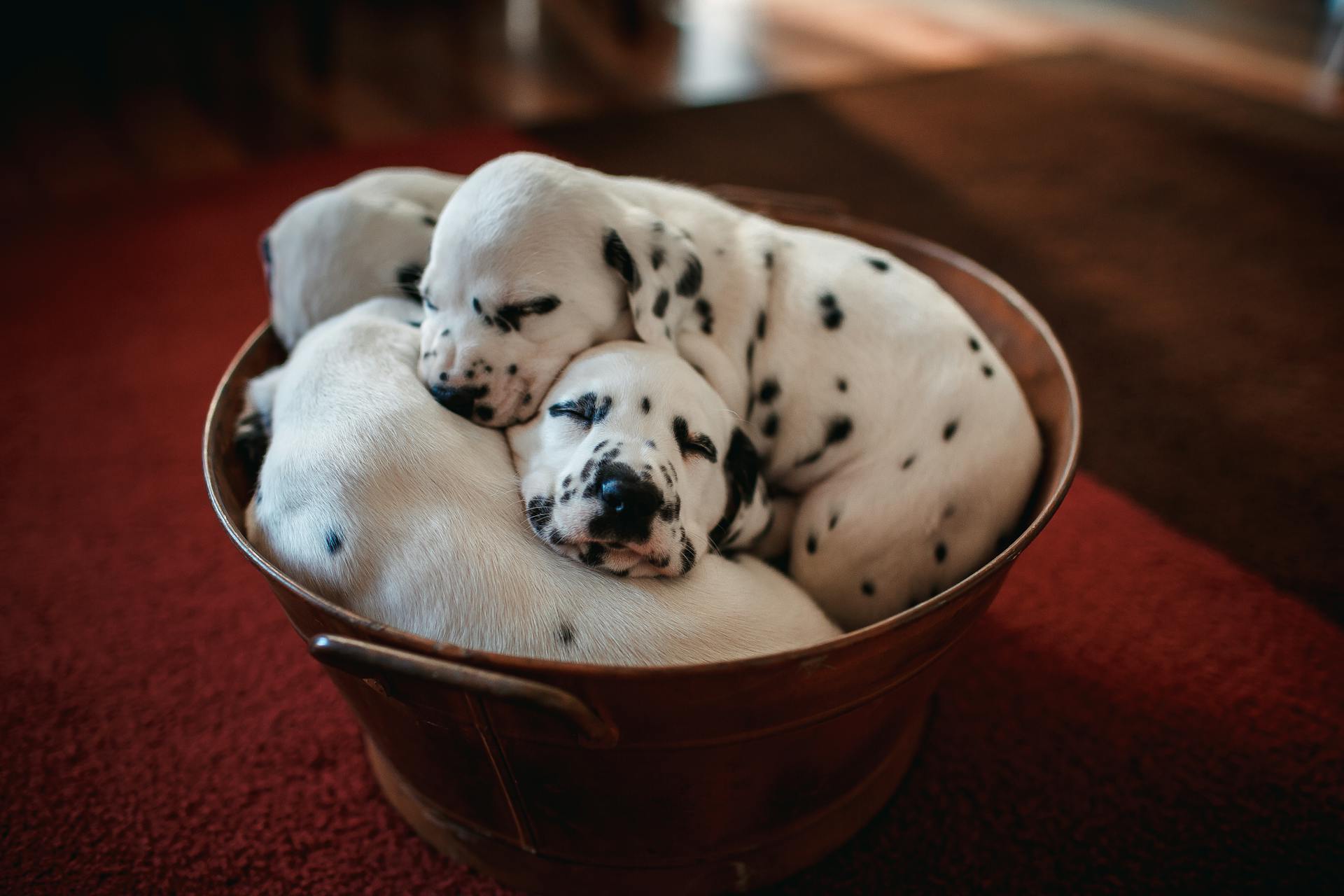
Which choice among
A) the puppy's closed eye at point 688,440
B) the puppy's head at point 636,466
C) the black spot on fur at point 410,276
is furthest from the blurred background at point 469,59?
the puppy's closed eye at point 688,440

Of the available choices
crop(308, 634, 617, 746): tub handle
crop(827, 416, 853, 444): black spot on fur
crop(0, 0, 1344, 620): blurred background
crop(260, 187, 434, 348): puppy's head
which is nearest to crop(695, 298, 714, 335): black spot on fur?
crop(827, 416, 853, 444): black spot on fur

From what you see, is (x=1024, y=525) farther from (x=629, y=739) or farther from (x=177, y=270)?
(x=177, y=270)

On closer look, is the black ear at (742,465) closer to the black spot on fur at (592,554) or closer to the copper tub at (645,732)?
the black spot on fur at (592,554)

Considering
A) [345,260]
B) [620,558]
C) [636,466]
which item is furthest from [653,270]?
[345,260]

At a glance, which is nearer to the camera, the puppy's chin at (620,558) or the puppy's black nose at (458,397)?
the puppy's chin at (620,558)

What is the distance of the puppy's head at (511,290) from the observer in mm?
1516

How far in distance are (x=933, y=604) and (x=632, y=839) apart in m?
0.65

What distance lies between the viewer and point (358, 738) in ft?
6.23

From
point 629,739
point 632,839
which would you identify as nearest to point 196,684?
point 632,839

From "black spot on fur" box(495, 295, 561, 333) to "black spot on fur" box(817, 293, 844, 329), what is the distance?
20.4 inches

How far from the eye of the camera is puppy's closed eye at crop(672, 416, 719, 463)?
57.4 inches

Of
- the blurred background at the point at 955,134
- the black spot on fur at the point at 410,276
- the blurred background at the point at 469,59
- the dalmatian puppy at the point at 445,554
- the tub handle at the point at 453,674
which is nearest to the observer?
the tub handle at the point at 453,674

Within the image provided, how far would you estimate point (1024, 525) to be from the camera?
1714 millimetres

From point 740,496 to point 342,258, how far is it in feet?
2.99
